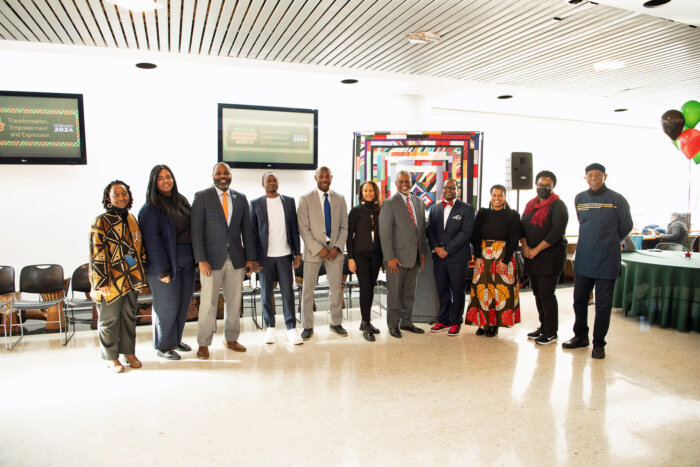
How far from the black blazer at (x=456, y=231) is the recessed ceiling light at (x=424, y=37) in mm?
1608

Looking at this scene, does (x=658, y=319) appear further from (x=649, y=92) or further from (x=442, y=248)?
(x=649, y=92)

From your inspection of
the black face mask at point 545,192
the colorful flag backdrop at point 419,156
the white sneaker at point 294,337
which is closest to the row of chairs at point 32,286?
the white sneaker at point 294,337

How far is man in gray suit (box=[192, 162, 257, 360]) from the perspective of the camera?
4.09m

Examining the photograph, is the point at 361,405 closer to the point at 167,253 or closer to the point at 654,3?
the point at 167,253

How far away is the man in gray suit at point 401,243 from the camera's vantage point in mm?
4715

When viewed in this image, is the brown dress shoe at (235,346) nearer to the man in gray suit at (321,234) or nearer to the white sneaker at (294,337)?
the white sneaker at (294,337)

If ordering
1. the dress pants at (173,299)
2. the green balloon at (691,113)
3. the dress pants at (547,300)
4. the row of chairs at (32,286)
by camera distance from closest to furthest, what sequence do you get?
the dress pants at (173,299) → the dress pants at (547,300) → the row of chairs at (32,286) → the green balloon at (691,113)

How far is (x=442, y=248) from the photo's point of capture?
4812 mm

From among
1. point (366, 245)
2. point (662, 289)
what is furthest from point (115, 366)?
point (662, 289)

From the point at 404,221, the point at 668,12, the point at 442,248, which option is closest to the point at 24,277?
the point at 404,221

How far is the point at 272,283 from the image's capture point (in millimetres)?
4637

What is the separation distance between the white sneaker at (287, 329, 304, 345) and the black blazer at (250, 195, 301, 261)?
78 cm

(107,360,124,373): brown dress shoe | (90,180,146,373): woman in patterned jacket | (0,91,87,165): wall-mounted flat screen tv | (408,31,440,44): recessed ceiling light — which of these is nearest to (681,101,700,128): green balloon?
(408,31,440,44): recessed ceiling light

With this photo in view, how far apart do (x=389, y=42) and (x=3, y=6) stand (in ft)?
11.0
